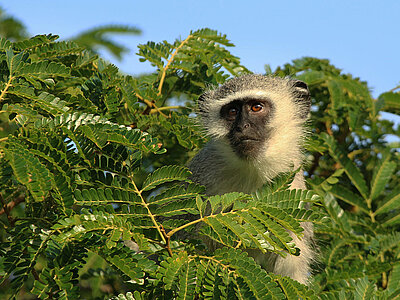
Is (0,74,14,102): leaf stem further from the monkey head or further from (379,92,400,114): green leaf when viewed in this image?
(379,92,400,114): green leaf

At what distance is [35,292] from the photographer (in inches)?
89.6

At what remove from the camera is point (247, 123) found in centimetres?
404

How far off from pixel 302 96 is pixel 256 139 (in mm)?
849

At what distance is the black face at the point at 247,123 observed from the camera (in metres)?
3.96

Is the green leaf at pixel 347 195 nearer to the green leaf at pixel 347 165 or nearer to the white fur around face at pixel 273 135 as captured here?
the green leaf at pixel 347 165

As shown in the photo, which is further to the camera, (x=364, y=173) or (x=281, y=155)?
(x=364, y=173)

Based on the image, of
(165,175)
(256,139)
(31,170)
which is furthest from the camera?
(256,139)

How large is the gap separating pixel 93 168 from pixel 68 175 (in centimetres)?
21

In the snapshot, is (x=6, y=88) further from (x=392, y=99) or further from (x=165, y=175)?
(x=392, y=99)

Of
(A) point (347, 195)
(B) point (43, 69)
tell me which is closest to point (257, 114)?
(A) point (347, 195)

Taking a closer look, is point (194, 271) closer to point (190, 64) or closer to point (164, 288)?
point (164, 288)

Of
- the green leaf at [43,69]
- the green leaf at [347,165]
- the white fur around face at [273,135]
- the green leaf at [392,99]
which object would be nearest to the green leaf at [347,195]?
the green leaf at [347,165]

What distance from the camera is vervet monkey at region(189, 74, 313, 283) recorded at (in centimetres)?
398

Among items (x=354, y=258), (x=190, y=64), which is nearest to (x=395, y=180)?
(x=354, y=258)
